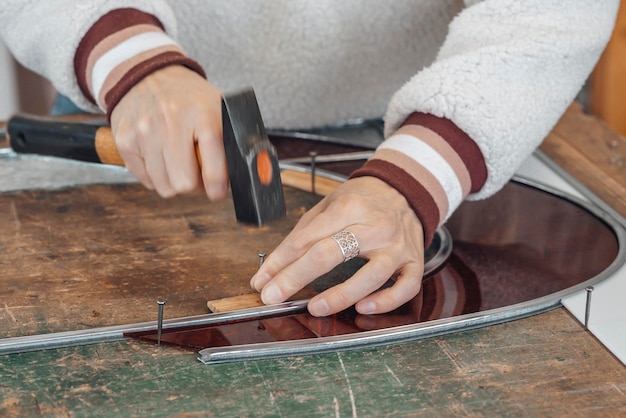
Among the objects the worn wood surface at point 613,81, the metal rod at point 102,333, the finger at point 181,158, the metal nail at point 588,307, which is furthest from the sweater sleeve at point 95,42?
the worn wood surface at point 613,81

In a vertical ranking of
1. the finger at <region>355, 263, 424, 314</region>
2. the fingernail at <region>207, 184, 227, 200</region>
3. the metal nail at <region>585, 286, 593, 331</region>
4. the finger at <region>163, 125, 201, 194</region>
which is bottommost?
the finger at <region>355, 263, 424, 314</region>

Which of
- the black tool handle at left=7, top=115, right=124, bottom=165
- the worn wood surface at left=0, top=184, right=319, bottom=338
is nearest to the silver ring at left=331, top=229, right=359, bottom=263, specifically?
the worn wood surface at left=0, top=184, right=319, bottom=338

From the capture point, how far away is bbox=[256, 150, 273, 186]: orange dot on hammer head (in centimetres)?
82

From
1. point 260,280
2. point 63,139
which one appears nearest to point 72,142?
point 63,139

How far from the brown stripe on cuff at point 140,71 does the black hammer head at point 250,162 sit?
0.54ft

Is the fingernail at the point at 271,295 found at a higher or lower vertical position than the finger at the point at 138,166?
lower

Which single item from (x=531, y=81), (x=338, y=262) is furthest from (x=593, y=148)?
(x=338, y=262)

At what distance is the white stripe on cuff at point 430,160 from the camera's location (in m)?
0.93

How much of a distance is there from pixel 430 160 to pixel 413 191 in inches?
2.0

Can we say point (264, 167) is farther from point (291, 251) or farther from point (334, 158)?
point (334, 158)

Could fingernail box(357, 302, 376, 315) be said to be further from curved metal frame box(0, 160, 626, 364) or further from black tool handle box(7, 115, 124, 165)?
black tool handle box(7, 115, 124, 165)

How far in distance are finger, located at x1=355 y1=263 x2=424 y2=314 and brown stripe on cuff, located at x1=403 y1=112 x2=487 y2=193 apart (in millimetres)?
179

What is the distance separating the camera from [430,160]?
3.05ft

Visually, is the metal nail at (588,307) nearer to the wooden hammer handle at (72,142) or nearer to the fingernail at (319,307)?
the fingernail at (319,307)
